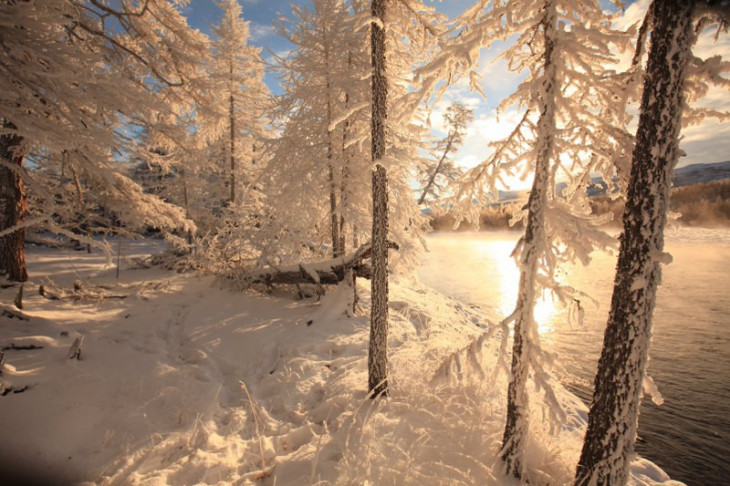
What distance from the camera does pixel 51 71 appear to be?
386 centimetres

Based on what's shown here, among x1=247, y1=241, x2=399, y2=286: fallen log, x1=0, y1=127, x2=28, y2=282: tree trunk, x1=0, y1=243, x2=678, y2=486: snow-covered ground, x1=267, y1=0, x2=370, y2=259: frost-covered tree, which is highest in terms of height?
x1=267, y1=0, x2=370, y2=259: frost-covered tree

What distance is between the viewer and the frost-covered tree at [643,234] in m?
2.47

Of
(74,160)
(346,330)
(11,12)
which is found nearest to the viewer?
(11,12)

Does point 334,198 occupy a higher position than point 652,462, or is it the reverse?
point 334,198

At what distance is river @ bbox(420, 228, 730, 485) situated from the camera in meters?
5.08

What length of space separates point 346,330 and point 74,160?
5.90m

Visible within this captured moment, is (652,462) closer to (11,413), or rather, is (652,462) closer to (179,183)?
(11,413)

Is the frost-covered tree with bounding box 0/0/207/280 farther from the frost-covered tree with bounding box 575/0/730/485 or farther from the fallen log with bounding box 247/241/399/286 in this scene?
the frost-covered tree with bounding box 575/0/730/485

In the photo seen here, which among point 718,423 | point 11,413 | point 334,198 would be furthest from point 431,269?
point 11,413

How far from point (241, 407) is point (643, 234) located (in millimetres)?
5667

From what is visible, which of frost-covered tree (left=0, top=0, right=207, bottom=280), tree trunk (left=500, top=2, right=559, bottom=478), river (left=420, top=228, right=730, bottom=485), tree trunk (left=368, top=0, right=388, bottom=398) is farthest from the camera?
river (left=420, top=228, right=730, bottom=485)

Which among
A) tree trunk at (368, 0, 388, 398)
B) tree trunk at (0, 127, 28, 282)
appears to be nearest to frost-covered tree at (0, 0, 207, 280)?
tree trunk at (0, 127, 28, 282)

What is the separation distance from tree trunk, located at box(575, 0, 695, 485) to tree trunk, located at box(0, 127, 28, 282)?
10619mm

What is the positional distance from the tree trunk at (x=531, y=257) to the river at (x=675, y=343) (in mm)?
697
